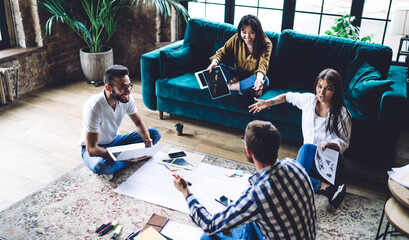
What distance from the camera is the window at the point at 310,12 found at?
3637mm

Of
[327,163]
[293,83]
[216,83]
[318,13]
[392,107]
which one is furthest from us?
[318,13]

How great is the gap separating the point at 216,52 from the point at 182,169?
127 cm

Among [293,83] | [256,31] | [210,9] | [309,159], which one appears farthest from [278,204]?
[210,9]

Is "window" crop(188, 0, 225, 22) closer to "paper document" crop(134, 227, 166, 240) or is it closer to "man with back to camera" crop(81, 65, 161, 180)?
"man with back to camera" crop(81, 65, 161, 180)

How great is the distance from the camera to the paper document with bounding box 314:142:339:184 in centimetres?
A: 238

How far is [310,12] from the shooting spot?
3896 millimetres

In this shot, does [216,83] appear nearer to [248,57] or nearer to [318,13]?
[248,57]

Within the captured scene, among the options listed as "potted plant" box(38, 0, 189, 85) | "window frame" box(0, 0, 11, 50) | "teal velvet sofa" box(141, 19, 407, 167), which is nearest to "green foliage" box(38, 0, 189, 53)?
"potted plant" box(38, 0, 189, 85)

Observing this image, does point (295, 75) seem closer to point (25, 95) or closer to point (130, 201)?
point (130, 201)

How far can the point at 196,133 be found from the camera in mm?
3373

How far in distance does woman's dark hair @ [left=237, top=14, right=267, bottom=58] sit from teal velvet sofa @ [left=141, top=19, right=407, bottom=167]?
0.25m

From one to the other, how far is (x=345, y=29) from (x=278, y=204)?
2.73 m

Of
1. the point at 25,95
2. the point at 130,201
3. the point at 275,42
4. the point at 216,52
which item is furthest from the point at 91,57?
the point at 130,201

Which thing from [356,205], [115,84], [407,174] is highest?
[115,84]
